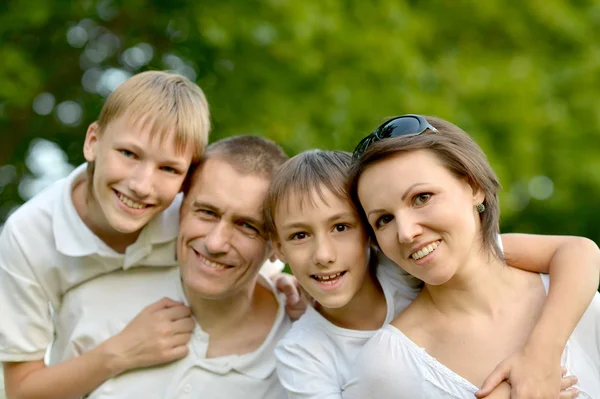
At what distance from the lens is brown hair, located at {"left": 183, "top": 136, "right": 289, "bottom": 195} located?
292cm

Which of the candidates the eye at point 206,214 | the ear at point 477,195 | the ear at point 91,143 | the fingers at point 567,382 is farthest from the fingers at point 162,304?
the fingers at point 567,382

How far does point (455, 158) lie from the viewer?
237cm

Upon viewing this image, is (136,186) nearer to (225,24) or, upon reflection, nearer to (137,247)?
(137,247)

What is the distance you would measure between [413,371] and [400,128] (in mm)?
771

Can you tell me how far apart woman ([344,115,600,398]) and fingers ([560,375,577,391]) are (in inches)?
2.4

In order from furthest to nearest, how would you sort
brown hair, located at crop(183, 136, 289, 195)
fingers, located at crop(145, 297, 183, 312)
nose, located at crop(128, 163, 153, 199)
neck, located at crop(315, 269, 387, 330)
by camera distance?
fingers, located at crop(145, 297, 183, 312) → brown hair, located at crop(183, 136, 289, 195) → nose, located at crop(128, 163, 153, 199) → neck, located at crop(315, 269, 387, 330)

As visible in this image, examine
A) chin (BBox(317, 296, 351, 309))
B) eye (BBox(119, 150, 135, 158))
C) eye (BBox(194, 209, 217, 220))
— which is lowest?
chin (BBox(317, 296, 351, 309))

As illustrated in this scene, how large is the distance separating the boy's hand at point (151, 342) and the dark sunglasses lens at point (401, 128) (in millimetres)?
1135

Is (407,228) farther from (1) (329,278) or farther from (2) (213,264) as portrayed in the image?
(2) (213,264)

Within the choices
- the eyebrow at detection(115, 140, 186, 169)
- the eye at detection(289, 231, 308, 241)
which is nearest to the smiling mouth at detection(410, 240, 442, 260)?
the eye at detection(289, 231, 308, 241)

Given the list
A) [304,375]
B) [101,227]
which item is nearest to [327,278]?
[304,375]

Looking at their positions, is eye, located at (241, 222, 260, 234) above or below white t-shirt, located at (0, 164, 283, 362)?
above

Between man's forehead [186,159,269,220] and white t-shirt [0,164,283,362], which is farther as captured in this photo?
white t-shirt [0,164,283,362]

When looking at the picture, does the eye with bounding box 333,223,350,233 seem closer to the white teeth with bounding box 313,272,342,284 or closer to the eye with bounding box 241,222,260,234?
the white teeth with bounding box 313,272,342,284
